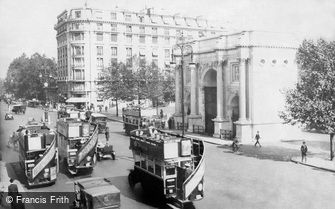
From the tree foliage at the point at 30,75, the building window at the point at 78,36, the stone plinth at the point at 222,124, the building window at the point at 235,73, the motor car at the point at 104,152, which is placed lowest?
the motor car at the point at 104,152

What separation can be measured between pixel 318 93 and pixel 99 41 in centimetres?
6476

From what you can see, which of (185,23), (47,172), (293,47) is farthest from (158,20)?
(47,172)

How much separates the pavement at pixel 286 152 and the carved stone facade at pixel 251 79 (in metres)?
2.13

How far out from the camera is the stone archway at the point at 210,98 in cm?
4184

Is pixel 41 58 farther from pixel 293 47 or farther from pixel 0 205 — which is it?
pixel 0 205

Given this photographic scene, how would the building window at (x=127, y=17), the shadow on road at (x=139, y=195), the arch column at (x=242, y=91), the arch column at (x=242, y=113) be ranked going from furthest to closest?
the building window at (x=127, y=17) → the arch column at (x=242, y=91) → the arch column at (x=242, y=113) → the shadow on road at (x=139, y=195)

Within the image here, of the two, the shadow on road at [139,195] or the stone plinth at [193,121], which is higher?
the stone plinth at [193,121]

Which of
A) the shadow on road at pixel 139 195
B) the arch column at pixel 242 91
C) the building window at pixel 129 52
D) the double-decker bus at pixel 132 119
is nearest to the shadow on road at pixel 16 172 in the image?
the shadow on road at pixel 139 195

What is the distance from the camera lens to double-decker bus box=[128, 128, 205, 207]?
15836mm

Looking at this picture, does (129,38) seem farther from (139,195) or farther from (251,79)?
(139,195)

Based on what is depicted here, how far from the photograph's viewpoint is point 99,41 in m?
83.8

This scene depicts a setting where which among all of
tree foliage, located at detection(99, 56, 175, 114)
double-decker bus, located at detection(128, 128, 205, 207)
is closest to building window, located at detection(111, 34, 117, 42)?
tree foliage, located at detection(99, 56, 175, 114)

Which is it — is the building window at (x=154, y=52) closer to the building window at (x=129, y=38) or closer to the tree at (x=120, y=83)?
the building window at (x=129, y=38)

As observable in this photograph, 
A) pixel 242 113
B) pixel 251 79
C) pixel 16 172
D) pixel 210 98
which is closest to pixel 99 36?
pixel 210 98
